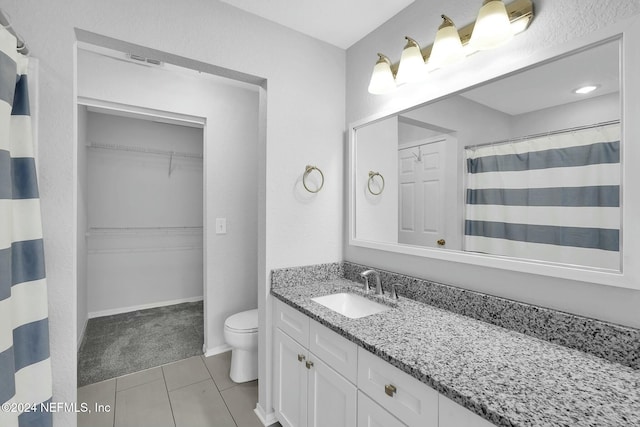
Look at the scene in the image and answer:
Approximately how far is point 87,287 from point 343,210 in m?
3.10

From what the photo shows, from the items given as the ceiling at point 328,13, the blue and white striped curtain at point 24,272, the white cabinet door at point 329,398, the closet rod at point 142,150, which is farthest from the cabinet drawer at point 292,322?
the closet rod at point 142,150

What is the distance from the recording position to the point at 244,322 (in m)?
2.23

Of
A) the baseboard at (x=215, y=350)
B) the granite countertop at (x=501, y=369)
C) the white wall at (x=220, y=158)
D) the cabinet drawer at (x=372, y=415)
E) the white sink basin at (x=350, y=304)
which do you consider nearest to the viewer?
the granite countertop at (x=501, y=369)

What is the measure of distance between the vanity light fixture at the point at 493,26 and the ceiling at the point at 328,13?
58 centimetres

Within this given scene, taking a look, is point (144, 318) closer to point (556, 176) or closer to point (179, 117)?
point (179, 117)

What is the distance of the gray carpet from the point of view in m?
2.32

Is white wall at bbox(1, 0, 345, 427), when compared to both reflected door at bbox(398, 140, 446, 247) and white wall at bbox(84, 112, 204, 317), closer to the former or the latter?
reflected door at bbox(398, 140, 446, 247)

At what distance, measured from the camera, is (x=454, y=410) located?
2.63 ft

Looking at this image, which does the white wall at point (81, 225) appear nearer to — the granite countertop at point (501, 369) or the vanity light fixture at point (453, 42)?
the granite countertop at point (501, 369)

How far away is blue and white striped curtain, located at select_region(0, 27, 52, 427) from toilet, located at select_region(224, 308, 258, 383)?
1087 millimetres

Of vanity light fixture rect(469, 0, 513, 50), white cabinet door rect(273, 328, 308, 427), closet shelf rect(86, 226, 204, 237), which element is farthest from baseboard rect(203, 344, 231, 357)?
vanity light fixture rect(469, 0, 513, 50)

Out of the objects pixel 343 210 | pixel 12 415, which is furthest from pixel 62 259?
pixel 343 210

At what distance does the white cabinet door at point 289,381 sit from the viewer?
1.45m

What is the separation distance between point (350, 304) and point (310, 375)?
17.8 inches
